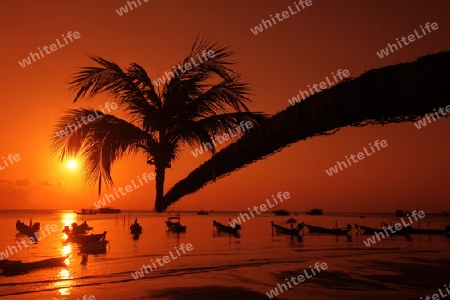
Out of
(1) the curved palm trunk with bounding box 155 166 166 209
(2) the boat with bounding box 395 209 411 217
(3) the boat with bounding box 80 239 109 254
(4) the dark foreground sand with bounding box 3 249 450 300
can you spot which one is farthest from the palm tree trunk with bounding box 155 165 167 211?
(2) the boat with bounding box 395 209 411 217

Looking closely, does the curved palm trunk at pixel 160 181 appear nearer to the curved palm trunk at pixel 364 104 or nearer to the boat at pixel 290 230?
the curved palm trunk at pixel 364 104

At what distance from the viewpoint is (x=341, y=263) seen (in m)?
25.1

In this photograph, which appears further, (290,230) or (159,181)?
(290,230)

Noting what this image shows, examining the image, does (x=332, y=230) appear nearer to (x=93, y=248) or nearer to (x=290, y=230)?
(x=290, y=230)

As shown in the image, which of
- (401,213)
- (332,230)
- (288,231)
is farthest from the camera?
(401,213)

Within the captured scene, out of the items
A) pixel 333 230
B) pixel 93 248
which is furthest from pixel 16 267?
pixel 333 230

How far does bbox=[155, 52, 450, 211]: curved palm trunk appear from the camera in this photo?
1.48 meters

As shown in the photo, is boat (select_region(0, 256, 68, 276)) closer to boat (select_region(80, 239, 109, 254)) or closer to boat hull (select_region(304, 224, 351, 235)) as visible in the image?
boat (select_region(80, 239, 109, 254))

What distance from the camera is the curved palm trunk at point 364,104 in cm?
148

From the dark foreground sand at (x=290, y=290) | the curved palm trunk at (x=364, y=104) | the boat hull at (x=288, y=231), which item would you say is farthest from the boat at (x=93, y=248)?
the curved palm trunk at (x=364, y=104)

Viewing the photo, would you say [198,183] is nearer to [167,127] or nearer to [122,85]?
[167,127]

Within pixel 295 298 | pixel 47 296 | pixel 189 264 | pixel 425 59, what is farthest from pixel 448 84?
pixel 189 264

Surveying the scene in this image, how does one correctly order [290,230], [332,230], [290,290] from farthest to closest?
[332,230], [290,230], [290,290]

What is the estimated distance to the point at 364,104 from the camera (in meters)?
1.66
